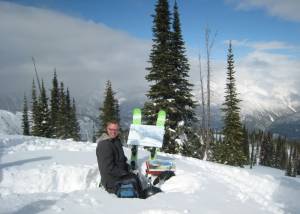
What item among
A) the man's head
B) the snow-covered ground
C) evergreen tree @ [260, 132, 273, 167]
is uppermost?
the man's head

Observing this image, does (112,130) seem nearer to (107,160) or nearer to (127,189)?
(107,160)

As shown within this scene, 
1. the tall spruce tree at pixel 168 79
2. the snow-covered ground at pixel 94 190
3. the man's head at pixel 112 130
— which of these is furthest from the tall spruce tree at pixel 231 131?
the man's head at pixel 112 130

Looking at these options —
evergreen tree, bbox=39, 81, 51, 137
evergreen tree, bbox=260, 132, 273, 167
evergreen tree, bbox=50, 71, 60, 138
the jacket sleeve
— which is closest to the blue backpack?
the jacket sleeve

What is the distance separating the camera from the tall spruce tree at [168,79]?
26.1 meters

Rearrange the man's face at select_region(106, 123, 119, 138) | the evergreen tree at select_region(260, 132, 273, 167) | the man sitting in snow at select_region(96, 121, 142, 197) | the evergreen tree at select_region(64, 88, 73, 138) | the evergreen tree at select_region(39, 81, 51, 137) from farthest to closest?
the evergreen tree at select_region(260, 132, 273, 167) < the evergreen tree at select_region(64, 88, 73, 138) < the evergreen tree at select_region(39, 81, 51, 137) < the man's face at select_region(106, 123, 119, 138) < the man sitting in snow at select_region(96, 121, 142, 197)

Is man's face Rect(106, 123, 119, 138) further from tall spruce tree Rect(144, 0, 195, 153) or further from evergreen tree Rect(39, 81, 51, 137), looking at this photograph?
evergreen tree Rect(39, 81, 51, 137)

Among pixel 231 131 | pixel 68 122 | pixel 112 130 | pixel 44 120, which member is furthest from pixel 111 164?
pixel 68 122

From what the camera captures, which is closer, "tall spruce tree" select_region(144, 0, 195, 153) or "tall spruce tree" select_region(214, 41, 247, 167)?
"tall spruce tree" select_region(144, 0, 195, 153)

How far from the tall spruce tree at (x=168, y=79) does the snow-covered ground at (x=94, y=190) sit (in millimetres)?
11751

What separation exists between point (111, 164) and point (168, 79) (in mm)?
18358

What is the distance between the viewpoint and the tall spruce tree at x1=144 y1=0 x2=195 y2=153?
1027 inches

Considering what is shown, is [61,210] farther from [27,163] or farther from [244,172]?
[244,172]

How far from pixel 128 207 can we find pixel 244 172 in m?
7.29

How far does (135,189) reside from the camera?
856cm
